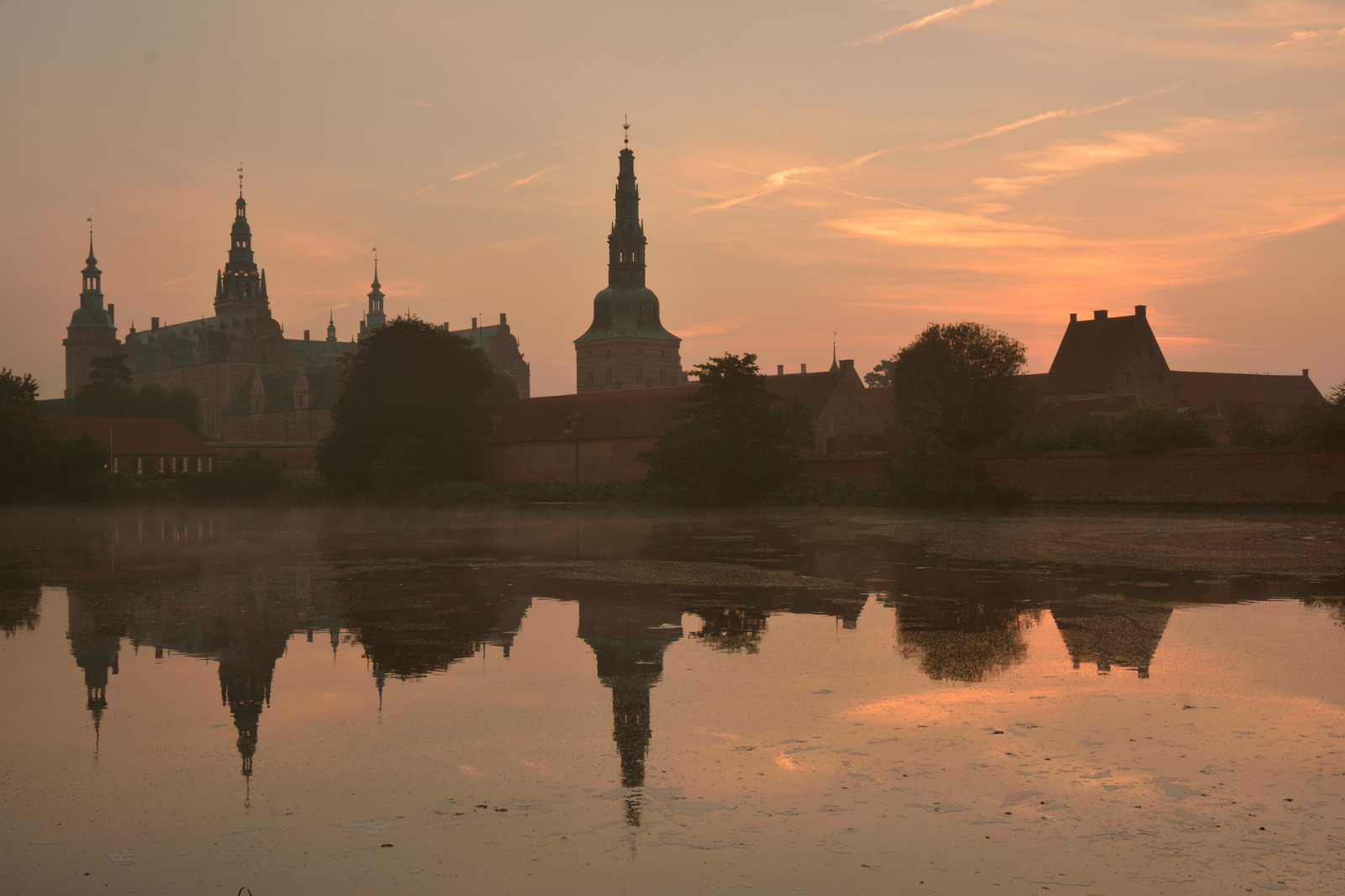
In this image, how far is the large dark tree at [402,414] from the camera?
52406mm

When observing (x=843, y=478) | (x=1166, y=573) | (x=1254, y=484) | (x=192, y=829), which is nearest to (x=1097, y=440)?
(x=1254, y=484)

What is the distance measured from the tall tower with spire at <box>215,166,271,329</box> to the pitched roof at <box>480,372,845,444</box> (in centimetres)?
8124

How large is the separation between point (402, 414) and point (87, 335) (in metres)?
109

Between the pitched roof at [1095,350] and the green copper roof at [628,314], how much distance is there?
4034 centimetres

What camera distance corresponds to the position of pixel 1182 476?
117 feet

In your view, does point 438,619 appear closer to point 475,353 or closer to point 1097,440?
point 1097,440

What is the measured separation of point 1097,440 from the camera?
3803 centimetres

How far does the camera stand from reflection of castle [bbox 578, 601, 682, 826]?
6.73m

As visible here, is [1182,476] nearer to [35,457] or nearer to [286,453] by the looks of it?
[35,457]

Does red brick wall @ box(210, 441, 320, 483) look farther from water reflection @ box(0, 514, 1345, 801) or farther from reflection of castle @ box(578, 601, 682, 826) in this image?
reflection of castle @ box(578, 601, 682, 826)

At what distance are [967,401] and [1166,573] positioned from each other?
34877 millimetres

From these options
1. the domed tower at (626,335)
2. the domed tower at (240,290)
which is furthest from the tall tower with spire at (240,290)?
the domed tower at (626,335)

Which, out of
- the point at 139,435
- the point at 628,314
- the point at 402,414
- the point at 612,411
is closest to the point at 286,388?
the point at 628,314

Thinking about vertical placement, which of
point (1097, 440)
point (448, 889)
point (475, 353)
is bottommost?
point (448, 889)
